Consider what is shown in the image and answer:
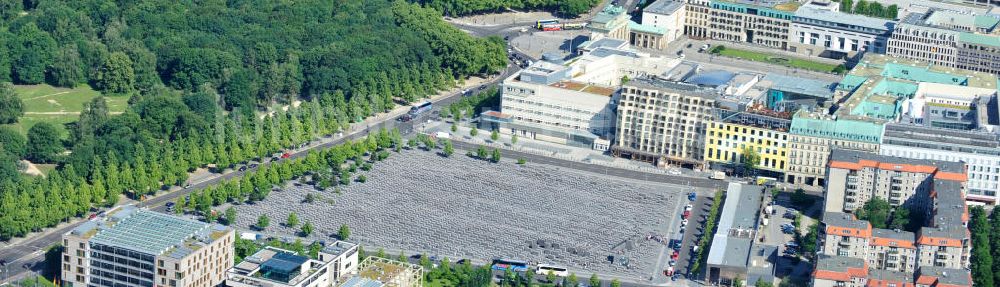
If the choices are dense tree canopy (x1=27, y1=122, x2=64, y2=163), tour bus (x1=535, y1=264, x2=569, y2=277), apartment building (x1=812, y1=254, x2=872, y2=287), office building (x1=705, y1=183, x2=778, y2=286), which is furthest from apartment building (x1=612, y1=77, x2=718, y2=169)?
dense tree canopy (x1=27, y1=122, x2=64, y2=163)

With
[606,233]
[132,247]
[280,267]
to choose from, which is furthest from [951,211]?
[132,247]

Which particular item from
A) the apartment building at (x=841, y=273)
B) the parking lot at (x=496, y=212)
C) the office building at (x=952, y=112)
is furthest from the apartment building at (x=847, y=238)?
the office building at (x=952, y=112)

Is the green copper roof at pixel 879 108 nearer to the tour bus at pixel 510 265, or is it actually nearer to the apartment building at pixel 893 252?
the apartment building at pixel 893 252

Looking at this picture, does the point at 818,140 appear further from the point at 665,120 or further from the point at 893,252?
the point at 893,252

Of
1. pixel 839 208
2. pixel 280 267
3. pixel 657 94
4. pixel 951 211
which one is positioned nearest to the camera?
pixel 280 267

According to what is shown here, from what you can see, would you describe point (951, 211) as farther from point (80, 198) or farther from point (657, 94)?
point (80, 198)

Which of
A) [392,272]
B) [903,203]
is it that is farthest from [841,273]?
[392,272]
